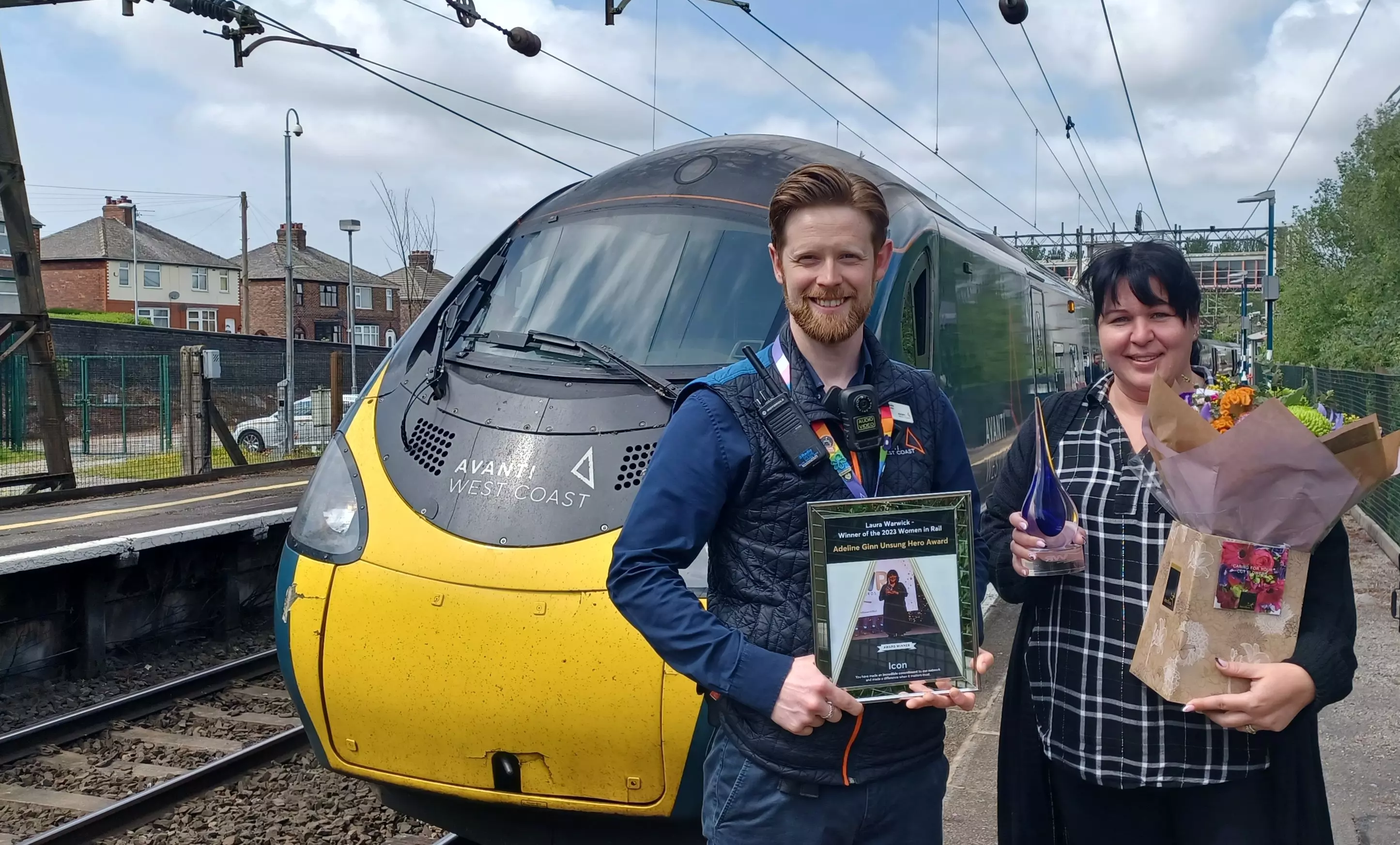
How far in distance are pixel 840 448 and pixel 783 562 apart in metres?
0.23

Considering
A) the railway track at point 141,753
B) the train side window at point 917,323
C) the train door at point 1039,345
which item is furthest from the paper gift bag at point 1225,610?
the train door at point 1039,345

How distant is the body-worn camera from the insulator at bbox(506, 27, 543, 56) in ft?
35.4

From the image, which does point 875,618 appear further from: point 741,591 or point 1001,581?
point 1001,581

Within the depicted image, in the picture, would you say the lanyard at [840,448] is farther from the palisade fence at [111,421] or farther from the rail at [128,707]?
the palisade fence at [111,421]

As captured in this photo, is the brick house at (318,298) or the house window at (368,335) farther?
the house window at (368,335)

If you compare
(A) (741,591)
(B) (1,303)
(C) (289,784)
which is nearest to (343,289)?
(B) (1,303)

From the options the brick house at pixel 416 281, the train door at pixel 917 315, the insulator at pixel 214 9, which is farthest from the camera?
→ the brick house at pixel 416 281

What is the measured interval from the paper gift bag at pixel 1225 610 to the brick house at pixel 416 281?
1364 cm

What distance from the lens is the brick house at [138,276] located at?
60219 mm

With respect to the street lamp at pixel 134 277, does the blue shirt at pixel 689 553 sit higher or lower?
lower

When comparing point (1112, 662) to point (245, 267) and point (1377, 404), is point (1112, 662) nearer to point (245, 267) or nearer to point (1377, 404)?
point (1377, 404)

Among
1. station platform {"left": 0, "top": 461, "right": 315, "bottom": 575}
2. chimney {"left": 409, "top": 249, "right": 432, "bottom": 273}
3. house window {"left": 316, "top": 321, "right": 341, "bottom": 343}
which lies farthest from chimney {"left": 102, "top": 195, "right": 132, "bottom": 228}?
station platform {"left": 0, "top": 461, "right": 315, "bottom": 575}

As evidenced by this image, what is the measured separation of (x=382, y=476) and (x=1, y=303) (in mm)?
35689

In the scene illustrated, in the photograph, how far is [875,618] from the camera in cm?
201
